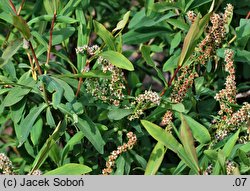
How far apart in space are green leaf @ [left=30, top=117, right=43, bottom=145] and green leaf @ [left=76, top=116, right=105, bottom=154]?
7.2 inches

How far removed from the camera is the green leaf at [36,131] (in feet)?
6.51

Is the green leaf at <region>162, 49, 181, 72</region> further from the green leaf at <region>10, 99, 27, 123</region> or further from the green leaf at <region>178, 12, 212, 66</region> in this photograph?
the green leaf at <region>10, 99, 27, 123</region>

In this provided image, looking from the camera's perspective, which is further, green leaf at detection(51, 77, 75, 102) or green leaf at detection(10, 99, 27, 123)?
green leaf at detection(10, 99, 27, 123)

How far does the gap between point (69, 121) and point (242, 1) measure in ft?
2.68

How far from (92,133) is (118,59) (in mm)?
238

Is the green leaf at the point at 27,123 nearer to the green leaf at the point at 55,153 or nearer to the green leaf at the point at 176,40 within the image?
the green leaf at the point at 55,153

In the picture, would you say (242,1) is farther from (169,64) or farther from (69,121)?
(69,121)

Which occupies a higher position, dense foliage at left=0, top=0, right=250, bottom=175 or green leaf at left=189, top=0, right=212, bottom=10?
green leaf at left=189, top=0, right=212, bottom=10

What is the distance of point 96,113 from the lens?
80.7 inches

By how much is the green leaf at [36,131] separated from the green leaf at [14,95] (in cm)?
14

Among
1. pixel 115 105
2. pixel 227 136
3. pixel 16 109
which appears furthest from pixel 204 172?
pixel 16 109

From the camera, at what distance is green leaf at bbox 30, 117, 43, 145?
6.51 feet

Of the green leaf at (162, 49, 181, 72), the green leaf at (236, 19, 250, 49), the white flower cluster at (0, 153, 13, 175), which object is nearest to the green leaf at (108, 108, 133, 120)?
the green leaf at (162, 49, 181, 72)

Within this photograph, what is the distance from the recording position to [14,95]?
188 cm
